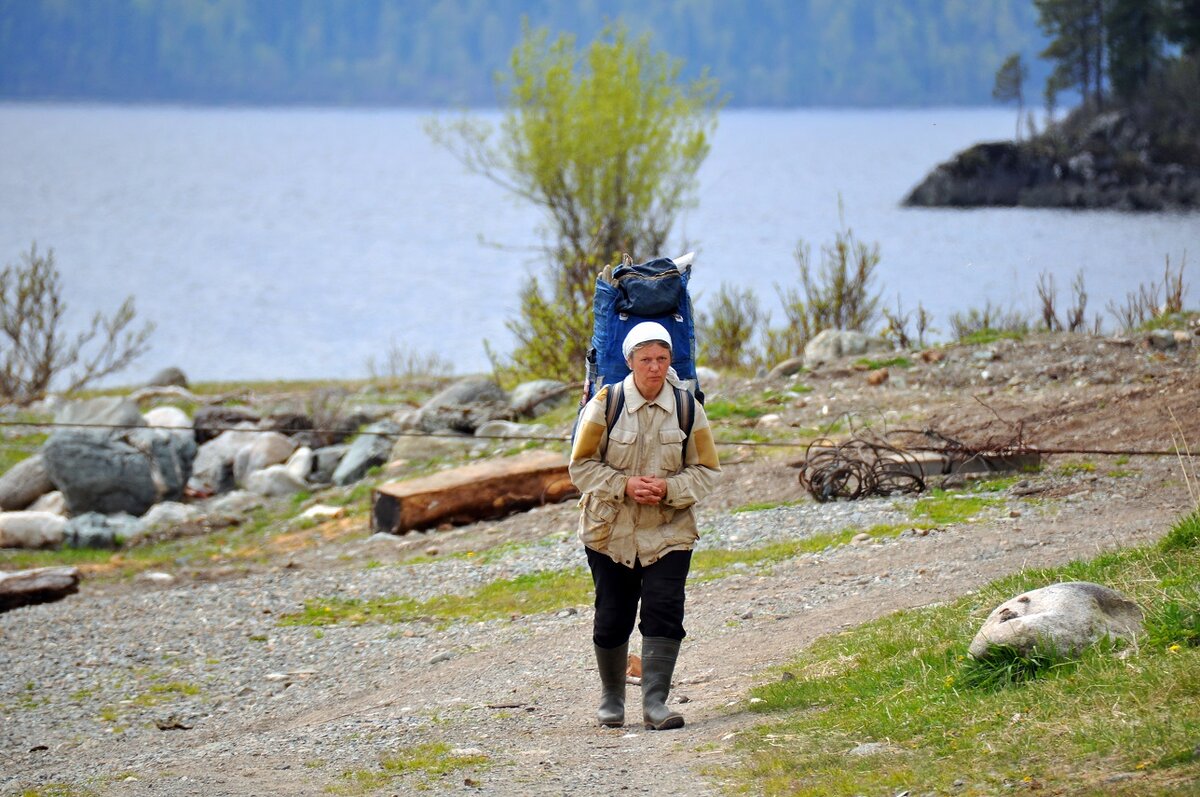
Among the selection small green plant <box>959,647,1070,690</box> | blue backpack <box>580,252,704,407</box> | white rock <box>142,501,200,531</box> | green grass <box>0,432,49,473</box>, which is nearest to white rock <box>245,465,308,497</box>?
white rock <box>142,501,200,531</box>

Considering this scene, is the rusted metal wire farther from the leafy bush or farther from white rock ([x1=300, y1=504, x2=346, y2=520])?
the leafy bush

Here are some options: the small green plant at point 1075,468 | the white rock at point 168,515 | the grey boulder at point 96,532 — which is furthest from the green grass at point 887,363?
the grey boulder at point 96,532

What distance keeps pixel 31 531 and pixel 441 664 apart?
28.1 ft

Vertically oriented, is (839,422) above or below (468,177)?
below

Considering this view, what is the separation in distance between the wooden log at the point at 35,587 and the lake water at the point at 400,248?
36.6ft

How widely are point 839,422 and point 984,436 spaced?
182cm

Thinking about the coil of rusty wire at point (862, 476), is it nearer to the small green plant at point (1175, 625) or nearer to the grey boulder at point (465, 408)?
the small green plant at point (1175, 625)

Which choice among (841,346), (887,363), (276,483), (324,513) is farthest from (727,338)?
(324,513)

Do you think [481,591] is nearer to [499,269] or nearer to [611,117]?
[611,117]

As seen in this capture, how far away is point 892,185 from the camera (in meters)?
97.9

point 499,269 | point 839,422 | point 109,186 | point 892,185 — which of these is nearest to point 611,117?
point 839,422

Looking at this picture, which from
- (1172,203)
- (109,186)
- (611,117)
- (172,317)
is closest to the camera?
(611,117)

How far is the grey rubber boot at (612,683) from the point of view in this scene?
6480 mm

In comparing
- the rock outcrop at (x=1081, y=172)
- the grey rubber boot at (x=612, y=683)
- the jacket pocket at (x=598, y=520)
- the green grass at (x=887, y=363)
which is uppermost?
the rock outcrop at (x=1081, y=172)
